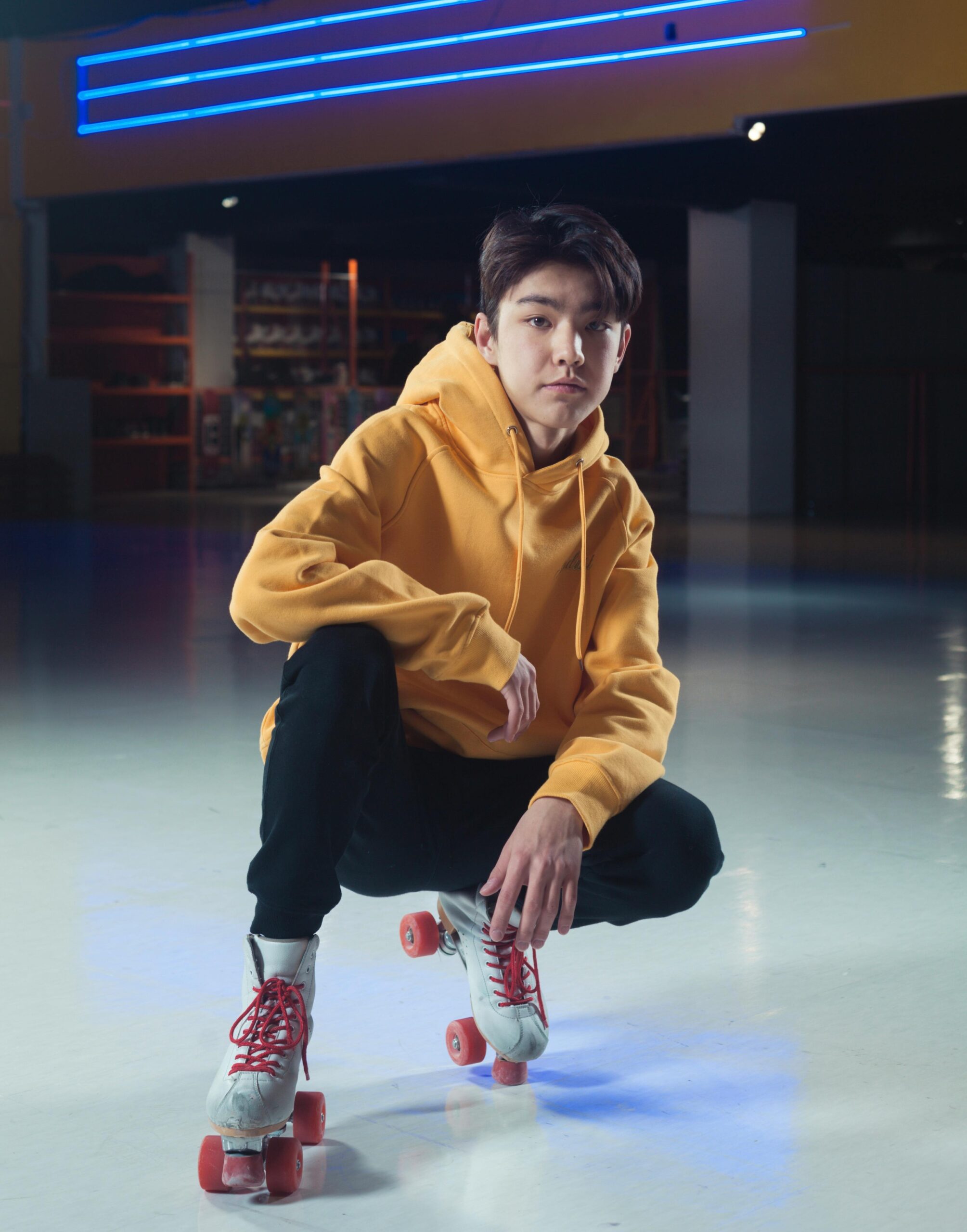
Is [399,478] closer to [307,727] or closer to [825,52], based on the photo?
[307,727]

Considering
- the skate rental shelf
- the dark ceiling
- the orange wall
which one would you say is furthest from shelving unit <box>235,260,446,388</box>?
the orange wall

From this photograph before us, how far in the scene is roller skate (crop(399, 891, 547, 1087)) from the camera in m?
1.87

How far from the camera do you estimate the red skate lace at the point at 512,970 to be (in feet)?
6.19

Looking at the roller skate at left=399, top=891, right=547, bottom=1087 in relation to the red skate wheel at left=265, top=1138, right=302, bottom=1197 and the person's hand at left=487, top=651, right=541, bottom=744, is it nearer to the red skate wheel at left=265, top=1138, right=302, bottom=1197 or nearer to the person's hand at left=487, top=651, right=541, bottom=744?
the person's hand at left=487, top=651, right=541, bottom=744

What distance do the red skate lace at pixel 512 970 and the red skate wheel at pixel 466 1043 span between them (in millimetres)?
71

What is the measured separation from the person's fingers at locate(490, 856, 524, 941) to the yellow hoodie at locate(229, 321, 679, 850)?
0.28 feet

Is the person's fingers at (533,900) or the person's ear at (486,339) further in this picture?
the person's ear at (486,339)

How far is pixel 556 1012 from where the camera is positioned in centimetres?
214

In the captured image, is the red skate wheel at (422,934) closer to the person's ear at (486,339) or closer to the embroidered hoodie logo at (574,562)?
the embroidered hoodie logo at (574,562)

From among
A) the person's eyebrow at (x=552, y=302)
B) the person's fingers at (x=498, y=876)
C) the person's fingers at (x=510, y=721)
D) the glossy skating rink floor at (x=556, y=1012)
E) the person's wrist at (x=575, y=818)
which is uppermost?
the person's eyebrow at (x=552, y=302)

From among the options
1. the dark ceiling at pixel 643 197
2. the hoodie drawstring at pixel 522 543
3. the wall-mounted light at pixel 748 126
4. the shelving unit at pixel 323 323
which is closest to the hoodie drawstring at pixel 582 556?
the hoodie drawstring at pixel 522 543

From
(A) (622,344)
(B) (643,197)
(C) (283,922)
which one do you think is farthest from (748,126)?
(C) (283,922)

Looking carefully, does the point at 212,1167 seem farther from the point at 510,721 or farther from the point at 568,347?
the point at 568,347

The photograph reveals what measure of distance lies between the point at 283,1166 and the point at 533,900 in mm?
366
